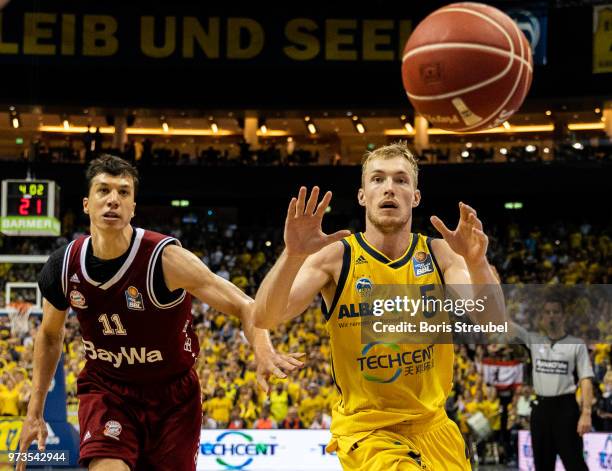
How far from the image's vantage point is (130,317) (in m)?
5.20

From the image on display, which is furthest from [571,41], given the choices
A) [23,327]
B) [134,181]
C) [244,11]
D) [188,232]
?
[134,181]

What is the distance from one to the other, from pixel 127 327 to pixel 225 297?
0.71m

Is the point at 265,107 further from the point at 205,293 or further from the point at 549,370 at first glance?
the point at 205,293

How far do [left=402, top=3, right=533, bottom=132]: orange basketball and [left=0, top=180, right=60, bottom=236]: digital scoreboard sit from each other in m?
8.39

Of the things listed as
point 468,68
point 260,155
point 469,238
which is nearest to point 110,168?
point 469,238

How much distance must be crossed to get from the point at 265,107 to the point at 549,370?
1951cm

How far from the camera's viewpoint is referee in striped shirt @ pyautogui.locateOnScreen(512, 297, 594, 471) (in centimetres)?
866

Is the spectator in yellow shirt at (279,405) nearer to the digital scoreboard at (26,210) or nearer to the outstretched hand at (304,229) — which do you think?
the digital scoreboard at (26,210)

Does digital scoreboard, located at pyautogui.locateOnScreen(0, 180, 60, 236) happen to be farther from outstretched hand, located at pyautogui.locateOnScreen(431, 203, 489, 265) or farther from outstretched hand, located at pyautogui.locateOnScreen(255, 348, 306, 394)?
outstretched hand, located at pyautogui.locateOnScreen(431, 203, 489, 265)

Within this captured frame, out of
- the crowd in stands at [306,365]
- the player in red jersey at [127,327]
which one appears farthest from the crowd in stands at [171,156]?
the player in red jersey at [127,327]

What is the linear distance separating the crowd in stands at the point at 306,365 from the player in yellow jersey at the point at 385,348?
8.15 m

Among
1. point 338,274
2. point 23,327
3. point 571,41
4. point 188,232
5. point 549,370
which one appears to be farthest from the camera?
point 188,232

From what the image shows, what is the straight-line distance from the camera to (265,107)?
27.4 metres

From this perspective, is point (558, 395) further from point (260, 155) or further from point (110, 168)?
point (260, 155)
